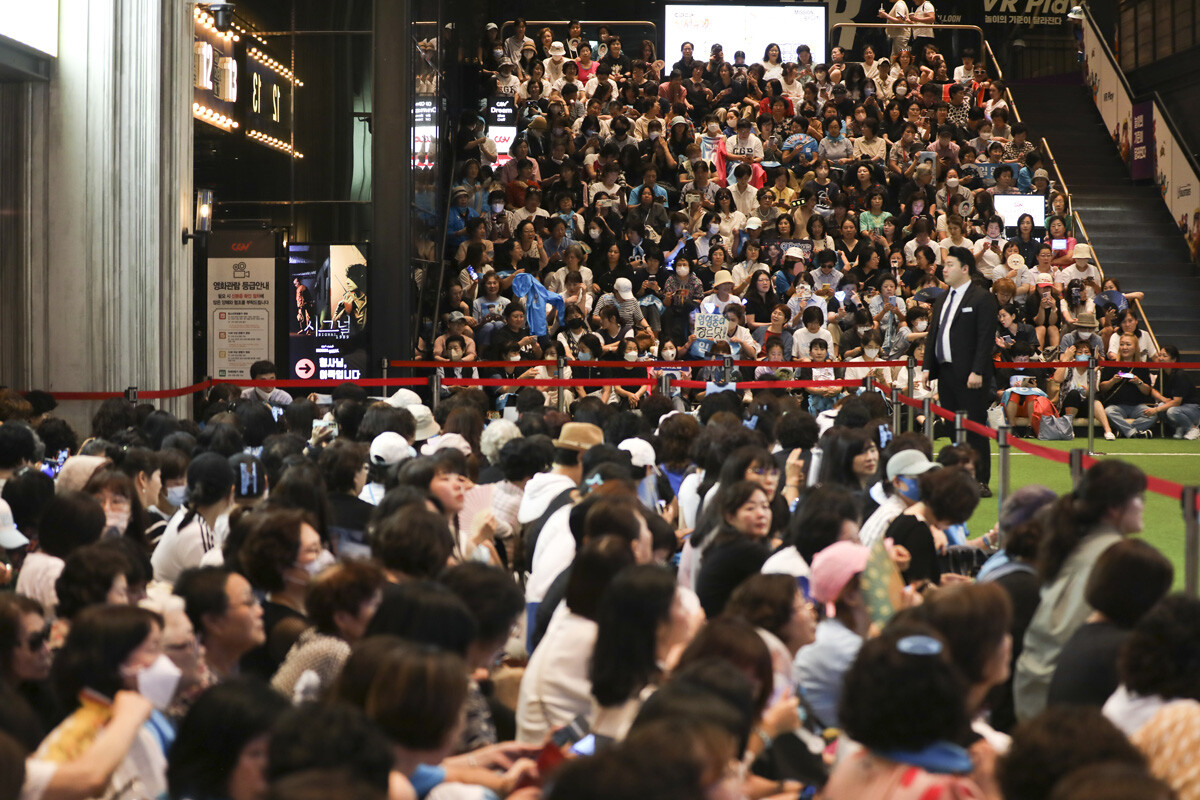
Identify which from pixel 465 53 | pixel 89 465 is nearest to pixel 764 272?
pixel 465 53

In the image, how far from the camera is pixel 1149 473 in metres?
12.2

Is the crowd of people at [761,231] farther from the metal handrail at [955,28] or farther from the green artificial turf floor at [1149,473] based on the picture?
the metal handrail at [955,28]

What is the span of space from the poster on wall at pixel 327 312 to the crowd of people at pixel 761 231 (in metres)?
1.03

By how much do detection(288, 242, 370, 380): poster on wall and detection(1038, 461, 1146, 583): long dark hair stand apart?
10699 mm

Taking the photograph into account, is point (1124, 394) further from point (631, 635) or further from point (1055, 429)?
point (631, 635)

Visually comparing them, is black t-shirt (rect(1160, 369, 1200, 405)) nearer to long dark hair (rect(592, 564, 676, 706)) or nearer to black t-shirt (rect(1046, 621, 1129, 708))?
black t-shirt (rect(1046, 621, 1129, 708))

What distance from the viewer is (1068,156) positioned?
21.8 meters

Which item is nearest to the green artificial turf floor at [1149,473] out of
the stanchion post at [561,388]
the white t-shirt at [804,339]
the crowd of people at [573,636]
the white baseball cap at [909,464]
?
the white t-shirt at [804,339]

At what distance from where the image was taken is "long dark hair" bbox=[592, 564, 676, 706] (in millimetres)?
3520

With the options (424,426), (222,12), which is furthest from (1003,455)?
(222,12)

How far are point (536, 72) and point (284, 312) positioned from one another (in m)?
7.59

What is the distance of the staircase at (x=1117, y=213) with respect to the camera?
1867cm

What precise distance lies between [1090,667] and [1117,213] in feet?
59.3

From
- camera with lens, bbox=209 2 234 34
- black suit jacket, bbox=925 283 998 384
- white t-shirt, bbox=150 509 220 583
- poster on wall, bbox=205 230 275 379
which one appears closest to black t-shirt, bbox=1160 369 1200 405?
black suit jacket, bbox=925 283 998 384
